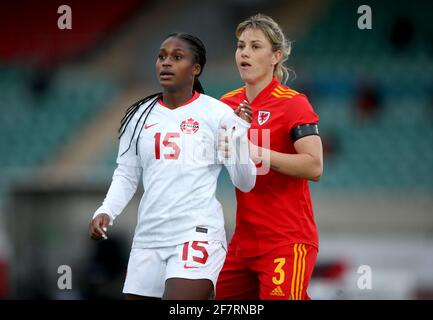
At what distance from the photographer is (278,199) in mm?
5074

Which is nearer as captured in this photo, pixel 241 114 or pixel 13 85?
pixel 241 114

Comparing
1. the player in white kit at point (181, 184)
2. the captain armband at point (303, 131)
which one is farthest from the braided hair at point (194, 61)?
the captain armband at point (303, 131)

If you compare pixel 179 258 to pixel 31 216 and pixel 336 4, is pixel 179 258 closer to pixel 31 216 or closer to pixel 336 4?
pixel 31 216

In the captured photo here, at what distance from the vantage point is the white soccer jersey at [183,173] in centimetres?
468

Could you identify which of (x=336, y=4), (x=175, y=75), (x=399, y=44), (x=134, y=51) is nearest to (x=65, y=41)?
(x=134, y=51)

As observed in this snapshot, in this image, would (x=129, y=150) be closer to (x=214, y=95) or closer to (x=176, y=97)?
(x=176, y=97)

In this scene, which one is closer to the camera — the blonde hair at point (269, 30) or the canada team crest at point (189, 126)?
the canada team crest at point (189, 126)

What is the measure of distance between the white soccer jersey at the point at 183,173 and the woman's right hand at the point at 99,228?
0.25 feet

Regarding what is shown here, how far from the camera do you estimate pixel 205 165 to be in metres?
4.72

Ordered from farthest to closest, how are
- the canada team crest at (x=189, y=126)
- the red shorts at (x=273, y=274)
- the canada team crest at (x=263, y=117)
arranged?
the canada team crest at (x=263, y=117) < the red shorts at (x=273, y=274) < the canada team crest at (x=189, y=126)

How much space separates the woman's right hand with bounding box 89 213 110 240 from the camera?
4.68 m

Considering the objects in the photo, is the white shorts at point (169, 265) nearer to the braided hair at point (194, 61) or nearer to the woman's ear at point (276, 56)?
the braided hair at point (194, 61)

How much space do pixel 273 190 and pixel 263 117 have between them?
0.42 meters

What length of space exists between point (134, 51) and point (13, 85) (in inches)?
96.6
